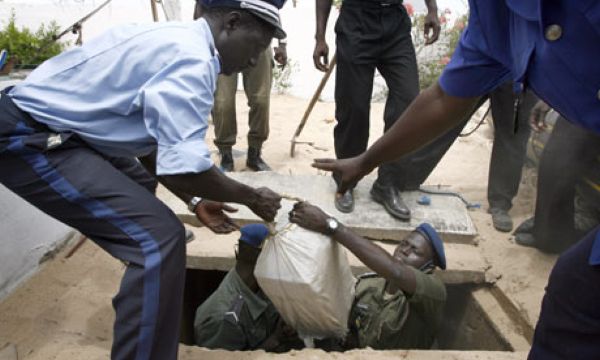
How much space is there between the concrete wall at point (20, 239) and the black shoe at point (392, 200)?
2.08 m

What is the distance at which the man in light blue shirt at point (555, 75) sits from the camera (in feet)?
3.22

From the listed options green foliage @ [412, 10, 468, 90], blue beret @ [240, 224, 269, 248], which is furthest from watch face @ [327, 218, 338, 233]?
green foliage @ [412, 10, 468, 90]

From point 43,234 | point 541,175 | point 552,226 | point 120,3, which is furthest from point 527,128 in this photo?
point 120,3

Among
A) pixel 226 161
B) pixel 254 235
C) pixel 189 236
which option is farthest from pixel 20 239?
pixel 226 161

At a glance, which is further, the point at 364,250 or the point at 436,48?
the point at 436,48

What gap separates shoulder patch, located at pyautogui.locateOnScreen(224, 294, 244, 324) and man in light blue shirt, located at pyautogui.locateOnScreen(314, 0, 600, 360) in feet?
5.34

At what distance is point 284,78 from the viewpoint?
25.6ft

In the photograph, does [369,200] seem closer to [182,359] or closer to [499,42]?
[182,359]

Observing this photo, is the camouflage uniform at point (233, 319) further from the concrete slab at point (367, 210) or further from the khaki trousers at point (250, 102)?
the khaki trousers at point (250, 102)

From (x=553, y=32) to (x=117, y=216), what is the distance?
1.28 meters

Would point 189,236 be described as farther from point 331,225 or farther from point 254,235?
point 331,225

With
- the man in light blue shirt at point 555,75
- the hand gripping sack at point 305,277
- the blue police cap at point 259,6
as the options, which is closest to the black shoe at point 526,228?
the hand gripping sack at point 305,277

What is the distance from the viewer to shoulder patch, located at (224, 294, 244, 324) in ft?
8.42

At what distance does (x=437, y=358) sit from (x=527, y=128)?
6.93 feet
